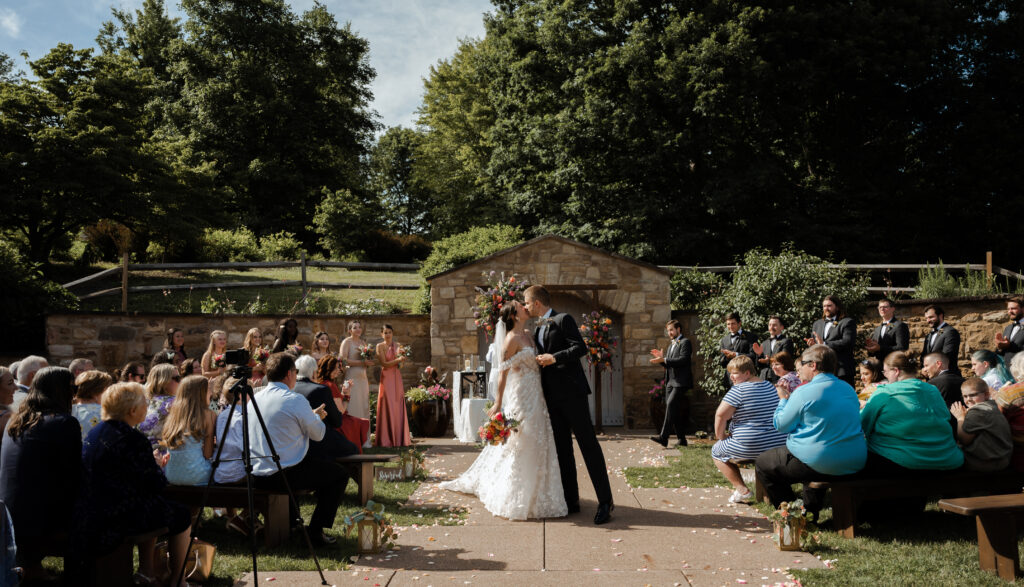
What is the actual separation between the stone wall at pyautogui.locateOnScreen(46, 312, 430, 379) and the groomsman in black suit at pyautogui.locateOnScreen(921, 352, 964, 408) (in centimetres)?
832

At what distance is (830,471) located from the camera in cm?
539

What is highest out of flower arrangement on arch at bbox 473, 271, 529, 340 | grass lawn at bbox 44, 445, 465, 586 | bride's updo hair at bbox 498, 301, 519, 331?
flower arrangement on arch at bbox 473, 271, 529, 340

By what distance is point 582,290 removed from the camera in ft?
41.3

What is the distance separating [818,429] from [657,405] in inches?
254

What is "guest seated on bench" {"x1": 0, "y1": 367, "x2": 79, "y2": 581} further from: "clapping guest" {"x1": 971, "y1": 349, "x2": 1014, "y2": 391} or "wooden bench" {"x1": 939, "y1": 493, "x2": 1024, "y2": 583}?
"clapping guest" {"x1": 971, "y1": 349, "x2": 1014, "y2": 391}

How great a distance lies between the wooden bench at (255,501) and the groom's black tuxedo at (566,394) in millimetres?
2309

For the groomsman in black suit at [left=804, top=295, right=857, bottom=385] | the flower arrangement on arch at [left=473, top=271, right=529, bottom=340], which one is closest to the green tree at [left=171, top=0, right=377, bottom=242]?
the flower arrangement on arch at [left=473, top=271, right=529, bottom=340]

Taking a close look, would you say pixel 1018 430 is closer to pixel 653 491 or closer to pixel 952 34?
pixel 653 491

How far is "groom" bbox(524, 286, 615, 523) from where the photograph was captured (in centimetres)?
598

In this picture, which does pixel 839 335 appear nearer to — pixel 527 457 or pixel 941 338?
pixel 941 338

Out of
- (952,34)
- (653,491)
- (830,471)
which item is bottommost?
(653,491)

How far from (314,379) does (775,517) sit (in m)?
4.52

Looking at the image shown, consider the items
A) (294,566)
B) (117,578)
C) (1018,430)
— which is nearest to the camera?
(117,578)

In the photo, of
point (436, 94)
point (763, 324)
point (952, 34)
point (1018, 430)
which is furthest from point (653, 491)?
point (436, 94)
